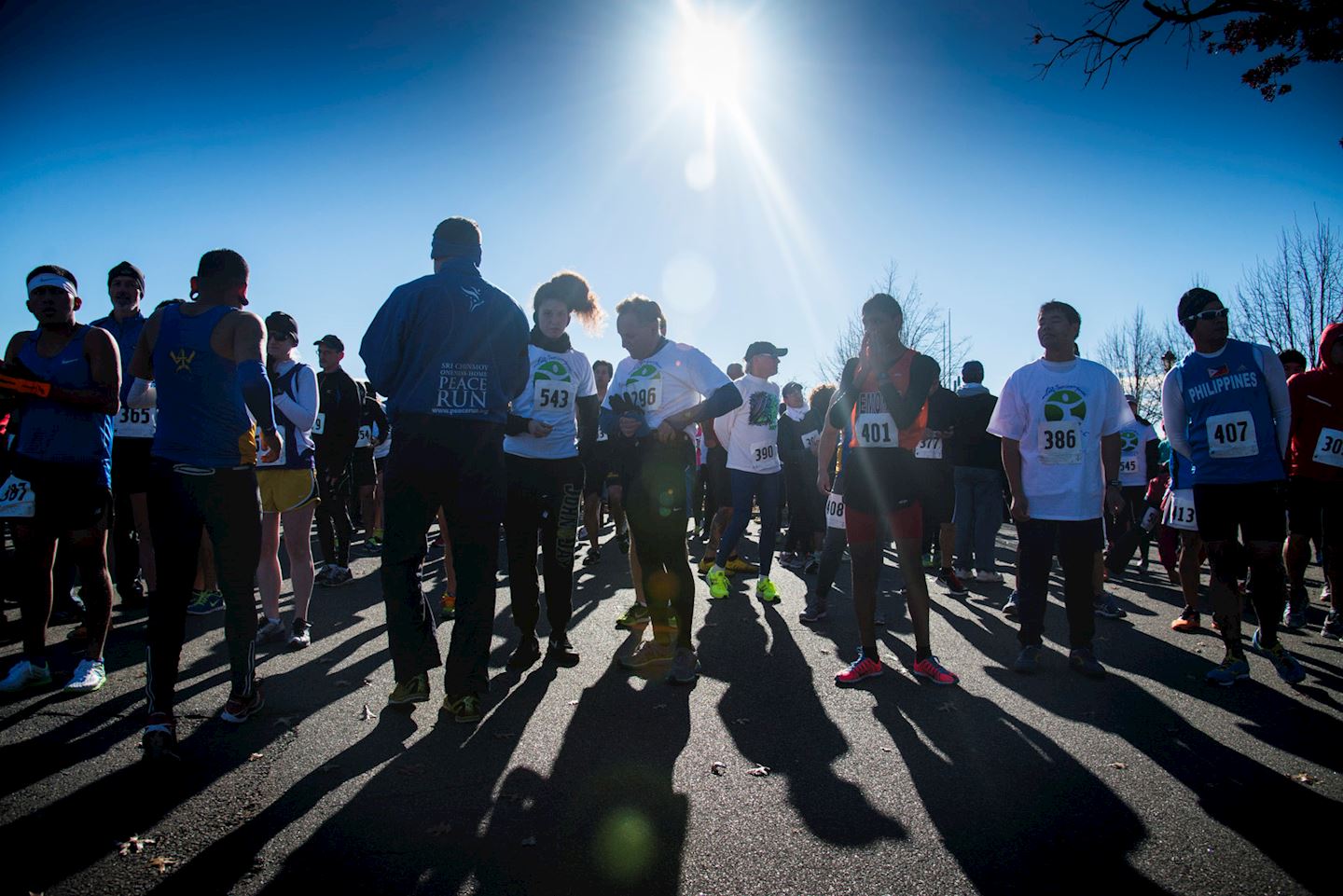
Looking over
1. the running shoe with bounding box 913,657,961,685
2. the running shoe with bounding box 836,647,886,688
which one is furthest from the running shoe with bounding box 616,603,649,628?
the running shoe with bounding box 913,657,961,685

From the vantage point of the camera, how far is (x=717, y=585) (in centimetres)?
703

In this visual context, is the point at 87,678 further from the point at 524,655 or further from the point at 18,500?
the point at 524,655

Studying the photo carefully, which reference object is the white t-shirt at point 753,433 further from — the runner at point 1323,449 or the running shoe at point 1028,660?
the runner at point 1323,449

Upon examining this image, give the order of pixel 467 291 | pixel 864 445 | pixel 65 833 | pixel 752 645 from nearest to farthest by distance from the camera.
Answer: pixel 65 833 < pixel 467 291 < pixel 864 445 < pixel 752 645

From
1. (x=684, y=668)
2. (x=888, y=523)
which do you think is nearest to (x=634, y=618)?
(x=684, y=668)

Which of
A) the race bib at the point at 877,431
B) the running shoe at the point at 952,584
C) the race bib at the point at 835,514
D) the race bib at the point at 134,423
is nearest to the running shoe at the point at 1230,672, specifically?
the race bib at the point at 877,431

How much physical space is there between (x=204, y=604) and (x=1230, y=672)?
24.5 ft

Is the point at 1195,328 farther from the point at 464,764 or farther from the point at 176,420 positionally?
the point at 176,420

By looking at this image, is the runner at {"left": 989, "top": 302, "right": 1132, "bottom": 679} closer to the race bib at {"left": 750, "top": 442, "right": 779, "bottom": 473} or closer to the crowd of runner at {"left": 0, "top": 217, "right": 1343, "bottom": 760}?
the crowd of runner at {"left": 0, "top": 217, "right": 1343, "bottom": 760}

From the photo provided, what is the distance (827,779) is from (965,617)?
374cm

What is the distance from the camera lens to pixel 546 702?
3934mm

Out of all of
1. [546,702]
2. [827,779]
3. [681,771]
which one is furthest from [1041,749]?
[546,702]

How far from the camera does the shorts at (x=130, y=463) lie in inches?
218

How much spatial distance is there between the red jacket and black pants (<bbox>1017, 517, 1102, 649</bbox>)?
1956 mm
